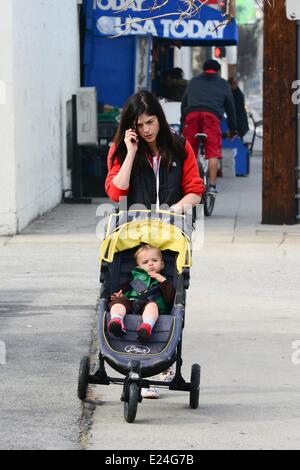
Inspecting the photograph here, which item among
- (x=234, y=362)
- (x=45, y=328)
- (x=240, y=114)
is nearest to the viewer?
(x=234, y=362)

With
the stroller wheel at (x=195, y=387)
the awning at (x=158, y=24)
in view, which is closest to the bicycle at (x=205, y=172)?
the awning at (x=158, y=24)

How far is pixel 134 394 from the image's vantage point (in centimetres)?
671

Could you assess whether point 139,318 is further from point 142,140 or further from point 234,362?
point 234,362

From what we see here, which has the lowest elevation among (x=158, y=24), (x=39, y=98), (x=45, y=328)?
(x=45, y=328)

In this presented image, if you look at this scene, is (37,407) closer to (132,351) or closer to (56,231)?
(132,351)

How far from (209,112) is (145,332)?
978 centimetres

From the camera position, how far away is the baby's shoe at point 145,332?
696cm

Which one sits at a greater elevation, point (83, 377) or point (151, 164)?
point (151, 164)

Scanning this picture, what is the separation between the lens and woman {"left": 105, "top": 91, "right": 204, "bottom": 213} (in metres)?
7.44

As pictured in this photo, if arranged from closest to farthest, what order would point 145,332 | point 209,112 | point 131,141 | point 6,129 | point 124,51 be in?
1. point 145,332
2. point 131,141
3. point 6,129
4. point 209,112
5. point 124,51

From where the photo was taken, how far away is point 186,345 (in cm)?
882

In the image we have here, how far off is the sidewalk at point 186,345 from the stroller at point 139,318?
0.17 metres

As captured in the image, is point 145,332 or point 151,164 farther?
point 151,164

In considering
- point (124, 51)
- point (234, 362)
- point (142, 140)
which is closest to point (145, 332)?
point (142, 140)
